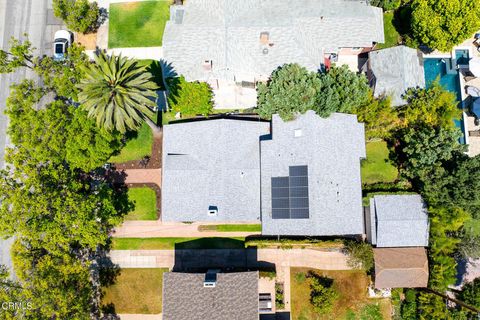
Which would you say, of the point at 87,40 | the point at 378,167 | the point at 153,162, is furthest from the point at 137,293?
the point at 378,167

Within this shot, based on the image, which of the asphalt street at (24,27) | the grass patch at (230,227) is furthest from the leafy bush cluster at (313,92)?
the asphalt street at (24,27)

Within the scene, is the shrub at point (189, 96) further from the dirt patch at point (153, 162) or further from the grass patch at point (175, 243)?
the grass patch at point (175, 243)

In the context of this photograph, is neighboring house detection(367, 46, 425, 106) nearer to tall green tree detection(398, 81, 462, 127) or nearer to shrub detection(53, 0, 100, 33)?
tall green tree detection(398, 81, 462, 127)

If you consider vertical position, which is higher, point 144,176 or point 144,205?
point 144,176

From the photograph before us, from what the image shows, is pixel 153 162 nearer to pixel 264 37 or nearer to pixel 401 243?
pixel 264 37

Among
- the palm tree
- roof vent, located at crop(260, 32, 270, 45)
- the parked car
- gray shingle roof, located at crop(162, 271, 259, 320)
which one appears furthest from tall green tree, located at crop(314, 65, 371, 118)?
the parked car
